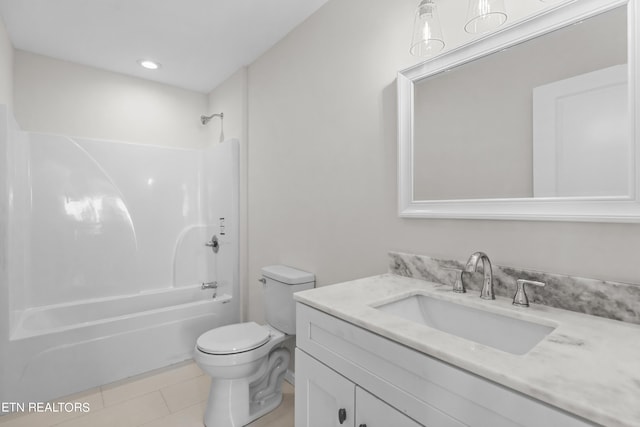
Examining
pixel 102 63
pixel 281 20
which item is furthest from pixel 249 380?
pixel 102 63

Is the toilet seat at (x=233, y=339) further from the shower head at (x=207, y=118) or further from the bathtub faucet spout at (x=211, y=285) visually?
the shower head at (x=207, y=118)

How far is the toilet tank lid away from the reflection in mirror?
2.94 ft

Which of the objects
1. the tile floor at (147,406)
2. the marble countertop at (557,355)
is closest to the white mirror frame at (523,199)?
the marble countertop at (557,355)

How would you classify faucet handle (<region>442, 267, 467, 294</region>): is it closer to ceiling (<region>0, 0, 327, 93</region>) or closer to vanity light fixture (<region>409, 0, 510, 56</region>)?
vanity light fixture (<region>409, 0, 510, 56</region>)

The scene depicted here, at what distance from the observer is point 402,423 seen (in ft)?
2.71

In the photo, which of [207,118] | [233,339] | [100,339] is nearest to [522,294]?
[233,339]

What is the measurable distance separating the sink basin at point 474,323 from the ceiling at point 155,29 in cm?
182

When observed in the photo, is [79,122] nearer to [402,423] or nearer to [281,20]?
[281,20]

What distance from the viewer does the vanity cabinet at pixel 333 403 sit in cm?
89

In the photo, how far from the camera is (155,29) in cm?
221

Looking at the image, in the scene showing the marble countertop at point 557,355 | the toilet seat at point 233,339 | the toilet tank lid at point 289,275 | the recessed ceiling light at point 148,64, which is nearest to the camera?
the marble countertop at point 557,355

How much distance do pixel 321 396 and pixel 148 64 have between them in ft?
9.66

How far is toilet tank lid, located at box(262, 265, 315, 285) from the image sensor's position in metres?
1.95

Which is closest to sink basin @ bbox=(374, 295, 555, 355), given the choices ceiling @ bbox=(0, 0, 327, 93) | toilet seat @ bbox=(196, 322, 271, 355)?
toilet seat @ bbox=(196, 322, 271, 355)
